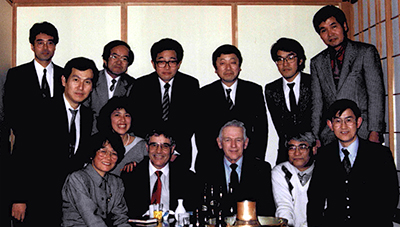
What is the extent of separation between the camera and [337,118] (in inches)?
130

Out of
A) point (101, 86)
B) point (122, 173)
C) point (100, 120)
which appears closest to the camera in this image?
point (122, 173)

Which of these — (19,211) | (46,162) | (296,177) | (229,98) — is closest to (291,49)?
(229,98)

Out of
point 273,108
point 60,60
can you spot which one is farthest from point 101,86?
point 273,108

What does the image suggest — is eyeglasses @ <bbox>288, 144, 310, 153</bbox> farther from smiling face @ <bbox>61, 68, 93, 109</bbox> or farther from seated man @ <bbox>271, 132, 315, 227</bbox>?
smiling face @ <bbox>61, 68, 93, 109</bbox>

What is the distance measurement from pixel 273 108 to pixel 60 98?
2037mm

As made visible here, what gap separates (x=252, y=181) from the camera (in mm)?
3596

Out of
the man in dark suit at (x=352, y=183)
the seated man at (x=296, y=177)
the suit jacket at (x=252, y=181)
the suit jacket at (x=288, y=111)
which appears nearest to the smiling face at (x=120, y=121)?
the suit jacket at (x=252, y=181)

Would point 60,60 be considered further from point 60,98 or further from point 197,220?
point 197,220

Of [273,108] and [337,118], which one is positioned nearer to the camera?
[337,118]

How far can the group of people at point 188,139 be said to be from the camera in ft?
10.2

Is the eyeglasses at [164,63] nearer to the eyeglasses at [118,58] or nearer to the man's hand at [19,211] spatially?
the eyeglasses at [118,58]

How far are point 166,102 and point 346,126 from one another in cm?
172

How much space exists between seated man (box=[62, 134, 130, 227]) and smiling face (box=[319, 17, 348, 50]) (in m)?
2.15

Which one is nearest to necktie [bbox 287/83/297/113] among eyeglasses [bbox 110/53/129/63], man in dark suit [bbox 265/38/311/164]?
man in dark suit [bbox 265/38/311/164]
